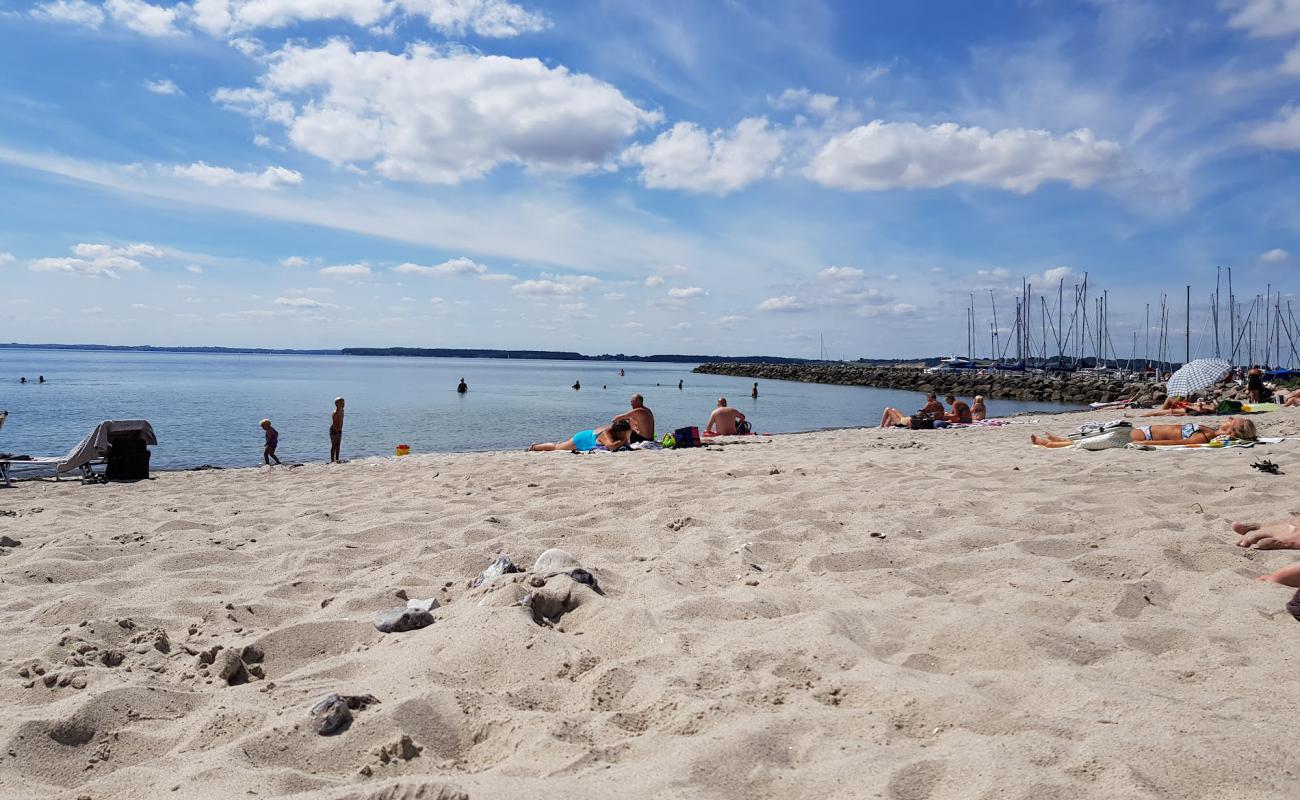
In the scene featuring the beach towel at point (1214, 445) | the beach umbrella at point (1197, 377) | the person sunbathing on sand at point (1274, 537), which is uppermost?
the beach umbrella at point (1197, 377)

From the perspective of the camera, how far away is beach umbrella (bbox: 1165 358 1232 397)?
2020cm

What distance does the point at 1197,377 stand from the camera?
808 inches

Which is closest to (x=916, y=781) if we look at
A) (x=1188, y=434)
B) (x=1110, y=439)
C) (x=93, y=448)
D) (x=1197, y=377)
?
(x=1110, y=439)

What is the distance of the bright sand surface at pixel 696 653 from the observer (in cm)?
210

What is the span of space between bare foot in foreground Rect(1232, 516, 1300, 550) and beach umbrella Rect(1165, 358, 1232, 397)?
19.6 metres

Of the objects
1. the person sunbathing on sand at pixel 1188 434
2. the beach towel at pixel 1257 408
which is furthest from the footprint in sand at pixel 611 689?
the beach towel at pixel 1257 408

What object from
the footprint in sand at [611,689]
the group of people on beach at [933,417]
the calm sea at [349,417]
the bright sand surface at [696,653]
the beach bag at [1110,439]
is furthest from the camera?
the calm sea at [349,417]

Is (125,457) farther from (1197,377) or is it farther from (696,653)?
(1197,377)

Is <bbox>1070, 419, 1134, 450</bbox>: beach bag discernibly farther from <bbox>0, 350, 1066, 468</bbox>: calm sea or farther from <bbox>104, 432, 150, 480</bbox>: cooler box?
<bbox>0, 350, 1066, 468</bbox>: calm sea

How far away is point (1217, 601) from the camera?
334 cm

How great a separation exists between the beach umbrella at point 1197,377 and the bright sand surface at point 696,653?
17.6m

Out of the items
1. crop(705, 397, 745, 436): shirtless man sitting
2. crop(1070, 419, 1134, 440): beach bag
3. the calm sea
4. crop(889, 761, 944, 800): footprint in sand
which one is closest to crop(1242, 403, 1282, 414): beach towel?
crop(1070, 419, 1134, 440): beach bag

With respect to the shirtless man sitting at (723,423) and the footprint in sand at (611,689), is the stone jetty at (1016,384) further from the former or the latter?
the footprint in sand at (611,689)

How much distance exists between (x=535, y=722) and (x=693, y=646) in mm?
784
